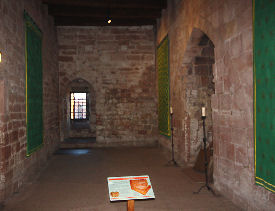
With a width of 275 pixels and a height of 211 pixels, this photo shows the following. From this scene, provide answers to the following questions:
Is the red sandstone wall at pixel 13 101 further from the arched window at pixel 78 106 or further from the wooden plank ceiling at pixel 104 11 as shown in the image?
the arched window at pixel 78 106

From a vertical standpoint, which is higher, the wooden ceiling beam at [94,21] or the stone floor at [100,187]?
the wooden ceiling beam at [94,21]

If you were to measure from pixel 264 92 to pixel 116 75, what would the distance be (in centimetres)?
637

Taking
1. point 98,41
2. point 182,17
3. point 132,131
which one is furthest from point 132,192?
point 98,41

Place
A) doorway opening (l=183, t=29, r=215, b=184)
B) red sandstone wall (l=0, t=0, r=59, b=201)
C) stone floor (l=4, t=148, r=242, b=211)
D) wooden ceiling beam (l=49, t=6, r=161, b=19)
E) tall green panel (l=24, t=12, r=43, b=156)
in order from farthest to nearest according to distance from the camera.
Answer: wooden ceiling beam (l=49, t=6, r=161, b=19) → doorway opening (l=183, t=29, r=215, b=184) → tall green panel (l=24, t=12, r=43, b=156) → red sandstone wall (l=0, t=0, r=59, b=201) → stone floor (l=4, t=148, r=242, b=211)

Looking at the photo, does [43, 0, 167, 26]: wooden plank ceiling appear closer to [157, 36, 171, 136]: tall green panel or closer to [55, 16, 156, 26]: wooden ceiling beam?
[55, 16, 156, 26]: wooden ceiling beam

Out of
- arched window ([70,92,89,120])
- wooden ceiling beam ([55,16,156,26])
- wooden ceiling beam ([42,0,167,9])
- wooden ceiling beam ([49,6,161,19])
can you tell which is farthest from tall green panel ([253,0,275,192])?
arched window ([70,92,89,120])

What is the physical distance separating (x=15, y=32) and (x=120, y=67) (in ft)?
15.4

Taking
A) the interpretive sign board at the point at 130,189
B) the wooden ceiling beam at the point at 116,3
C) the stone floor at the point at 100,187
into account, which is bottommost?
the stone floor at the point at 100,187

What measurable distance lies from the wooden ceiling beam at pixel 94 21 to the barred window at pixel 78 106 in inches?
221

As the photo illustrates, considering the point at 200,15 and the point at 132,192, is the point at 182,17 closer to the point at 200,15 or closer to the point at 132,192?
the point at 200,15

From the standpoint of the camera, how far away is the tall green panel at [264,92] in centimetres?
245

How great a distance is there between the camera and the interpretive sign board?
6.36ft

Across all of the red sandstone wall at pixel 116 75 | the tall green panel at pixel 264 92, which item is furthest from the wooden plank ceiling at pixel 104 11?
the tall green panel at pixel 264 92

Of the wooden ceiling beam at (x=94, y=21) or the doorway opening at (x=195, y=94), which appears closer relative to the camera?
the doorway opening at (x=195, y=94)
